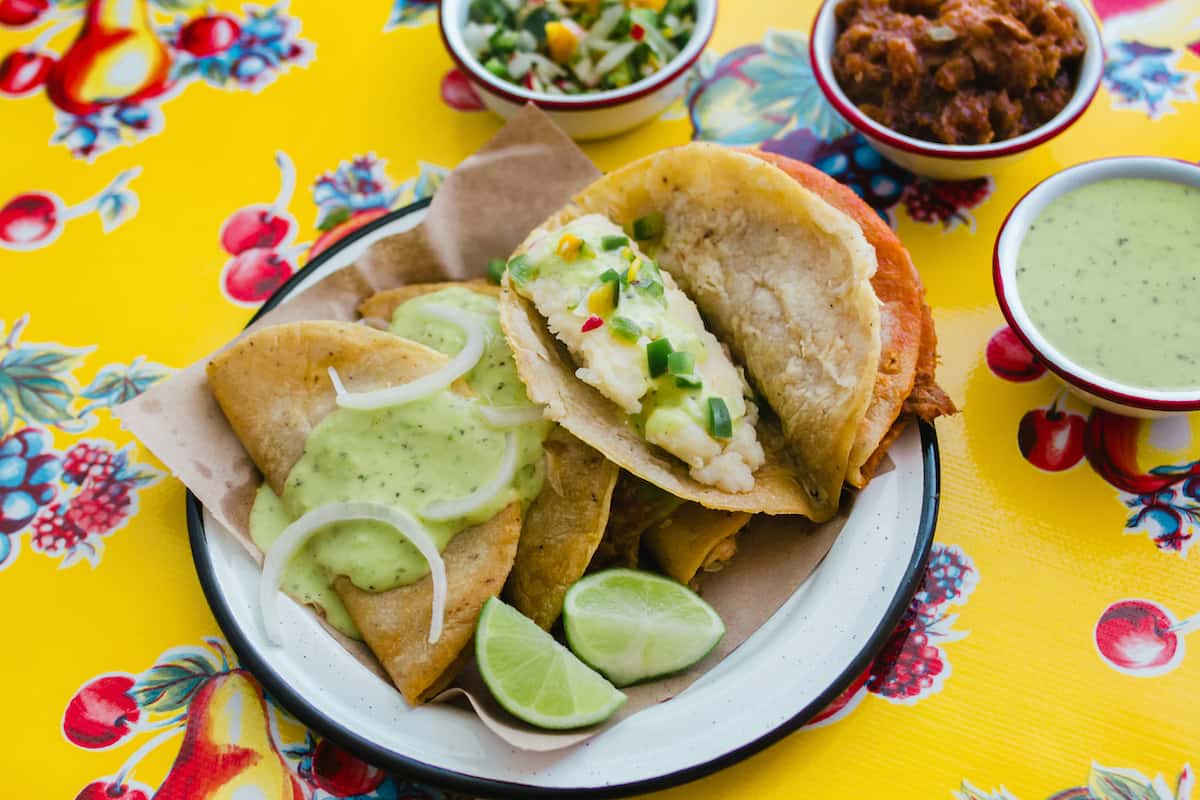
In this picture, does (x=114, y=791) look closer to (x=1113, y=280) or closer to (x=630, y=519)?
(x=630, y=519)

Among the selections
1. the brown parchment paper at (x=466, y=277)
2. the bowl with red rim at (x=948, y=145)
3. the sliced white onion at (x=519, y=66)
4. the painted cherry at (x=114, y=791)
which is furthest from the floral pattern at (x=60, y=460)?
the bowl with red rim at (x=948, y=145)

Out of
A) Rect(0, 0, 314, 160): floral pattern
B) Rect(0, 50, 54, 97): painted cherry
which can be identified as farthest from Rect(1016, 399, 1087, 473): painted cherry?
Rect(0, 50, 54, 97): painted cherry

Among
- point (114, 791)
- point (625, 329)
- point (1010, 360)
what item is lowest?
point (114, 791)

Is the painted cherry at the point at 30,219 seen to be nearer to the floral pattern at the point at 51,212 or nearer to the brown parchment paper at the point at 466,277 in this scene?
the floral pattern at the point at 51,212

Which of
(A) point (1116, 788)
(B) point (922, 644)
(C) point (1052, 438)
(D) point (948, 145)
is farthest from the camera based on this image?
(D) point (948, 145)

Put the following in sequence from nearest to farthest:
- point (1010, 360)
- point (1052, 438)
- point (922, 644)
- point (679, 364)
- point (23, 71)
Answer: point (679, 364) → point (922, 644) → point (1052, 438) → point (1010, 360) → point (23, 71)

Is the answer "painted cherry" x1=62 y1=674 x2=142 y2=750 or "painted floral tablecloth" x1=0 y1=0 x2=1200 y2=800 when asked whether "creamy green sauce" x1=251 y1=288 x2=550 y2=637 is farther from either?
"painted cherry" x1=62 y1=674 x2=142 y2=750

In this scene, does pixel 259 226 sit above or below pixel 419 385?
below

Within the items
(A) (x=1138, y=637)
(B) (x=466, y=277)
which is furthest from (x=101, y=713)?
(A) (x=1138, y=637)
